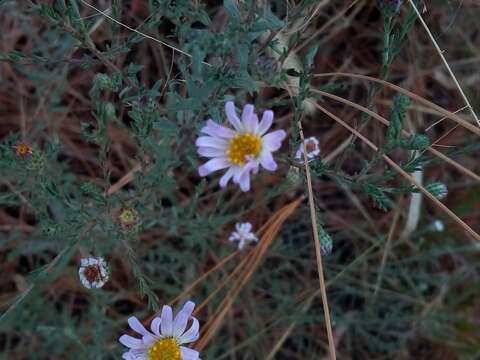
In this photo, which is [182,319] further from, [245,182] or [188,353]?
[245,182]

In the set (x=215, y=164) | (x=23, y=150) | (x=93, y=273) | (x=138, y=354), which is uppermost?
(x=23, y=150)

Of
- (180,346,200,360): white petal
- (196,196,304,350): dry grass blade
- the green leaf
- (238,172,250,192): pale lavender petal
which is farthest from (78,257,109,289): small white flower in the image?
the green leaf

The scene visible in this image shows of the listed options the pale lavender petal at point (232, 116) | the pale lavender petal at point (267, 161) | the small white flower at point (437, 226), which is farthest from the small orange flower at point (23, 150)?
the small white flower at point (437, 226)

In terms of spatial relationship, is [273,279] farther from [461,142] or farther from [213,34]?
[213,34]

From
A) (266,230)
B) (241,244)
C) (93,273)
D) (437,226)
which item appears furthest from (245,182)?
(437,226)

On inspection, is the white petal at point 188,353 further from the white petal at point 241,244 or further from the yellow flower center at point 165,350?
the white petal at point 241,244

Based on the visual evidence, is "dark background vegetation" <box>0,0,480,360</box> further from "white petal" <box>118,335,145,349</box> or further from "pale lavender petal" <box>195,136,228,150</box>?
"pale lavender petal" <box>195,136,228,150</box>
